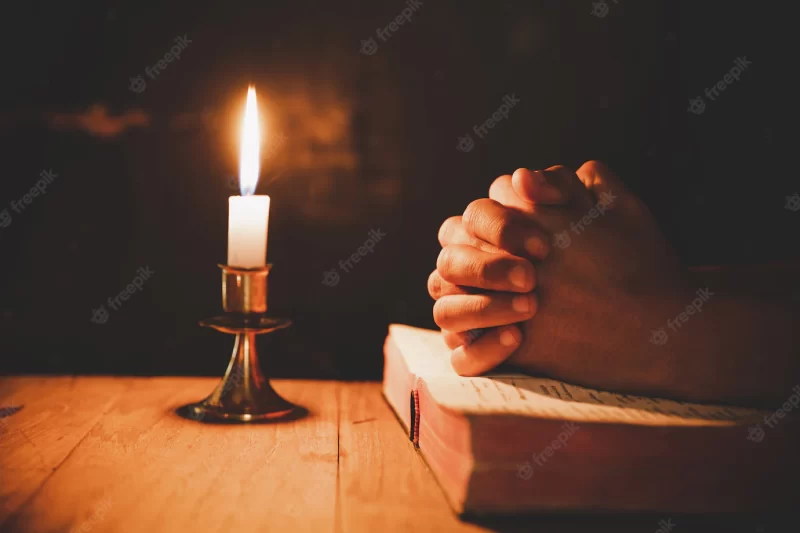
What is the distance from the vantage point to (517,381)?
2.39 ft

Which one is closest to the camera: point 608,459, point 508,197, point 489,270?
A: point 608,459

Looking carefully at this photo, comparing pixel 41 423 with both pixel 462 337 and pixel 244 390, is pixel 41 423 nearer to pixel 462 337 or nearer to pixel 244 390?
pixel 244 390

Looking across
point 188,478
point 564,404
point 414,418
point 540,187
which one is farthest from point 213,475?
point 540,187

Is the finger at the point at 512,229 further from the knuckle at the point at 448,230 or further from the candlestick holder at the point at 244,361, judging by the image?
the candlestick holder at the point at 244,361

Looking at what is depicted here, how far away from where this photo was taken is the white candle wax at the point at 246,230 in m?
0.84

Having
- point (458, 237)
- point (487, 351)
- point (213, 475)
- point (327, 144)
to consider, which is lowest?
point (213, 475)

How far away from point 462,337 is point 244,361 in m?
0.28

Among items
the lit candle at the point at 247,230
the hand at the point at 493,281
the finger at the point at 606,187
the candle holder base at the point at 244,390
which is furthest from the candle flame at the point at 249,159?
the finger at the point at 606,187

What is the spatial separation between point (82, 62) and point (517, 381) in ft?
2.79

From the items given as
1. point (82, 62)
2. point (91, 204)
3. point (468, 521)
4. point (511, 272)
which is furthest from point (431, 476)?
point (82, 62)

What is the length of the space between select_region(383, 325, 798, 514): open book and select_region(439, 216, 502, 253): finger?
0.23 metres

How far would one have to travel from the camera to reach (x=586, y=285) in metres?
0.72

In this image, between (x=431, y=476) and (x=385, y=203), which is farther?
(x=385, y=203)

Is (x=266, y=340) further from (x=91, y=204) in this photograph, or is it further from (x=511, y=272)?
(x=511, y=272)
